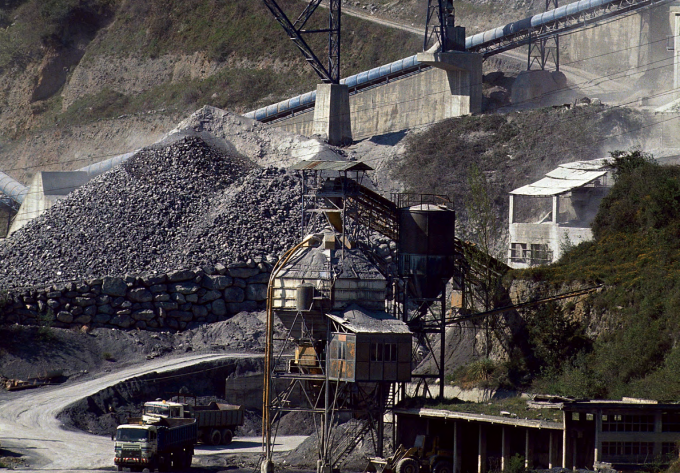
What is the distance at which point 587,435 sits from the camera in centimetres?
3428

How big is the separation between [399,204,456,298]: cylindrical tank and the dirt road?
10306 millimetres

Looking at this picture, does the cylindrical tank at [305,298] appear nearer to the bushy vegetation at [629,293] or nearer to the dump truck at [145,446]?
the dump truck at [145,446]

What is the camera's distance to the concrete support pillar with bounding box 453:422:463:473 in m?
38.1

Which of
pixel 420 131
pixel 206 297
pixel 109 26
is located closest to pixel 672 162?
pixel 420 131

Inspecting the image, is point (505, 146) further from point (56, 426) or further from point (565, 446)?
point (565, 446)

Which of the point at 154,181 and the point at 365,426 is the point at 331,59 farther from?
the point at 365,426

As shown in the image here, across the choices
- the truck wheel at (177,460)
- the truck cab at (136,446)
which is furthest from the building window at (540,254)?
the truck cab at (136,446)

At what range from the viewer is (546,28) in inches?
3049

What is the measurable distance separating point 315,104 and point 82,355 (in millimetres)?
27507

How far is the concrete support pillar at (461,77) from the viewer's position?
234ft

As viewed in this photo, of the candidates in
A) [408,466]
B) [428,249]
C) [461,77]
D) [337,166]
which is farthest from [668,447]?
[461,77]

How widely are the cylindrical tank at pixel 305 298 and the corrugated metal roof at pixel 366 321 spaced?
29.6 inches

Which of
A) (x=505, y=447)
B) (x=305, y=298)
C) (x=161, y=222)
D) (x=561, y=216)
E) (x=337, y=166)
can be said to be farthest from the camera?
(x=161, y=222)

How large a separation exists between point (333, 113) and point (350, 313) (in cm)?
3312
